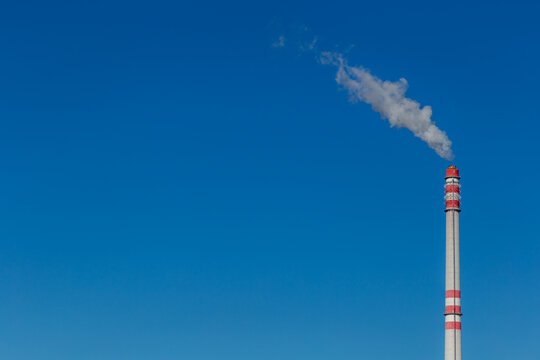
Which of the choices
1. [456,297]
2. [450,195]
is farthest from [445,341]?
[450,195]

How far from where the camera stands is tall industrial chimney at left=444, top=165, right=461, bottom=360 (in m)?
112

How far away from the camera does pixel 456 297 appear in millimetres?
112062

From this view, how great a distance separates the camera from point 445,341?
112 m

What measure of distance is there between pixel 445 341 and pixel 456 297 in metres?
4.92

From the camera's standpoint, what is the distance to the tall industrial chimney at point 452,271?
111562 mm

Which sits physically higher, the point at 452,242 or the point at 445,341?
the point at 452,242

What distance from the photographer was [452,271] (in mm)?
113250

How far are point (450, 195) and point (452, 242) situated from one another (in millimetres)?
5212

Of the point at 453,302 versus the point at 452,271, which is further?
the point at 452,271

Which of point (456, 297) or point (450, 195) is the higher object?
point (450, 195)

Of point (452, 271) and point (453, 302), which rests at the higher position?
point (452, 271)

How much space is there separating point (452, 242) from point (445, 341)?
10811mm

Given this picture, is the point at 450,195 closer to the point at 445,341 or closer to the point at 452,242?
the point at 452,242

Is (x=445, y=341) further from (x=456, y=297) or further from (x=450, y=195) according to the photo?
(x=450, y=195)
